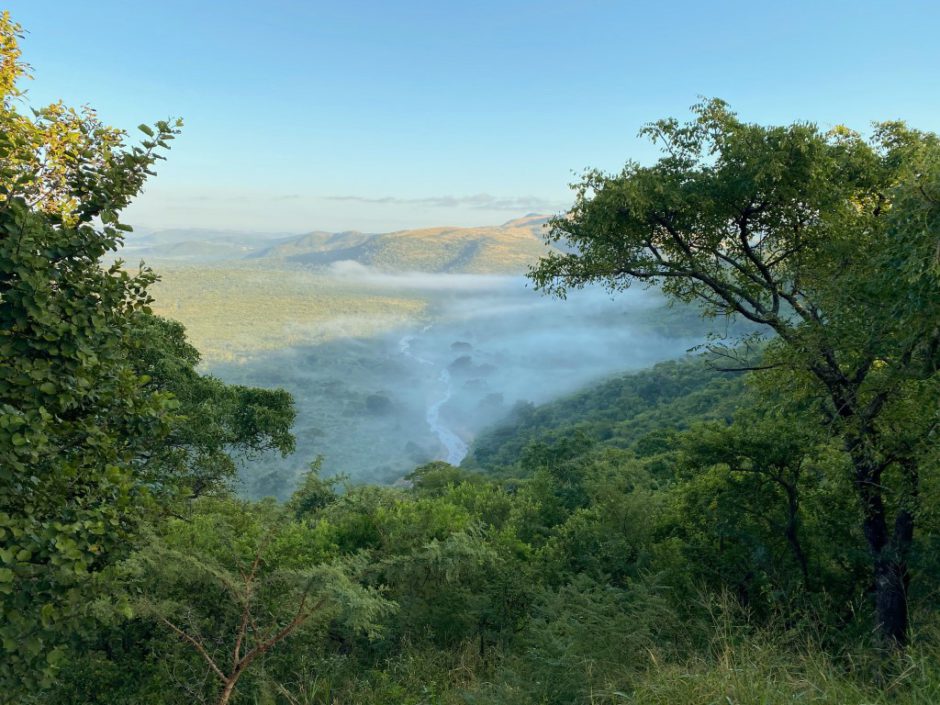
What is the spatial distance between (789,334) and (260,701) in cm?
905

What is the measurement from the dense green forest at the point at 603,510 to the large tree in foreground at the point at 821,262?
1.9 inches

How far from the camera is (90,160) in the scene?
465 centimetres

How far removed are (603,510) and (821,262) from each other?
346 inches

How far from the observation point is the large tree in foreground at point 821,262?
21.7 ft

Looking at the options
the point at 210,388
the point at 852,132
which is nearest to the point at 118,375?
the point at 852,132

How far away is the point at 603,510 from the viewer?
15188 mm

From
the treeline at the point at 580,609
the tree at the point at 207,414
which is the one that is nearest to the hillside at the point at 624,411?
the tree at the point at 207,414

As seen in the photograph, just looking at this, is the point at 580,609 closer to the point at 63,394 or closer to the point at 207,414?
the point at 63,394

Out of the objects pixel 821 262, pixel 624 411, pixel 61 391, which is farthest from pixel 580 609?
pixel 624 411

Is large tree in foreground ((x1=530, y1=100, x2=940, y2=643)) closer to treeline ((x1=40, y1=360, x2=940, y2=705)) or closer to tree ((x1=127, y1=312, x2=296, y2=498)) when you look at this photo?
treeline ((x1=40, y1=360, x2=940, y2=705))

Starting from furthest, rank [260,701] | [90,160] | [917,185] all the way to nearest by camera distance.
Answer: [260,701]
[917,185]
[90,160]

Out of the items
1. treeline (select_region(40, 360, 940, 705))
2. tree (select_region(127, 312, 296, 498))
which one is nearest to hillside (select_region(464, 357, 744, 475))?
tree (select_region(127, 312, 296, 498))

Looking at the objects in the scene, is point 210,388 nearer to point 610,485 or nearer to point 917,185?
point 610,485

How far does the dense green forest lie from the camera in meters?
4.23
